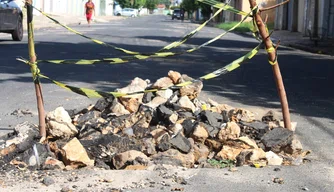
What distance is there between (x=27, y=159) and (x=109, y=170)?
2.31 feet

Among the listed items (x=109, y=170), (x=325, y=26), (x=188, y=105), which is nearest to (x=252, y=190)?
(x=109, y=170)

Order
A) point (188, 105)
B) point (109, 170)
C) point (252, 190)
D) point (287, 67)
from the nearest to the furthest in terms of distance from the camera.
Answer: point (252, 190) < point (109, 170) < point (188, 105) < point (287, 67)

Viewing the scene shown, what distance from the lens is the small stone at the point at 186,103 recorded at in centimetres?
677

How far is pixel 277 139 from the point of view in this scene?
6.03m

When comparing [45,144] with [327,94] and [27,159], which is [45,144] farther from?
[327,94]

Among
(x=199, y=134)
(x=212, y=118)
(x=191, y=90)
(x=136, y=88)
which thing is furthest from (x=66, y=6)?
(x=199, y=134)

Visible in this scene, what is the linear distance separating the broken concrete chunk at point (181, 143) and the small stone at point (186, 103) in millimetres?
966

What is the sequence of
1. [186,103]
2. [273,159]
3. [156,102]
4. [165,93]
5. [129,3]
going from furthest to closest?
[129,3]
[165,93]
[156,102]
[186,103]
[273,159]

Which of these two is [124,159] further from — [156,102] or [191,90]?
[191,90]

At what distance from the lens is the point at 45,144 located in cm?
567

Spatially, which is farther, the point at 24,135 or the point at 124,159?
the point at 24,135

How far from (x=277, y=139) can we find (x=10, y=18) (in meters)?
15.2

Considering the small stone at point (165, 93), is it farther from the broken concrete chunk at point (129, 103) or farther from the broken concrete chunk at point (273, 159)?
the broken concrete chunk at point (273, 159)

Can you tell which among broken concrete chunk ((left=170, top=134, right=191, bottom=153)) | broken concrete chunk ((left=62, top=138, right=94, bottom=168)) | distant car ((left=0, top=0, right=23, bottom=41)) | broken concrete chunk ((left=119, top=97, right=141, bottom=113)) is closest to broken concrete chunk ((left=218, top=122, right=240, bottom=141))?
broken concrete chunk ((left=170, top=134, right=191, bottom=153))
